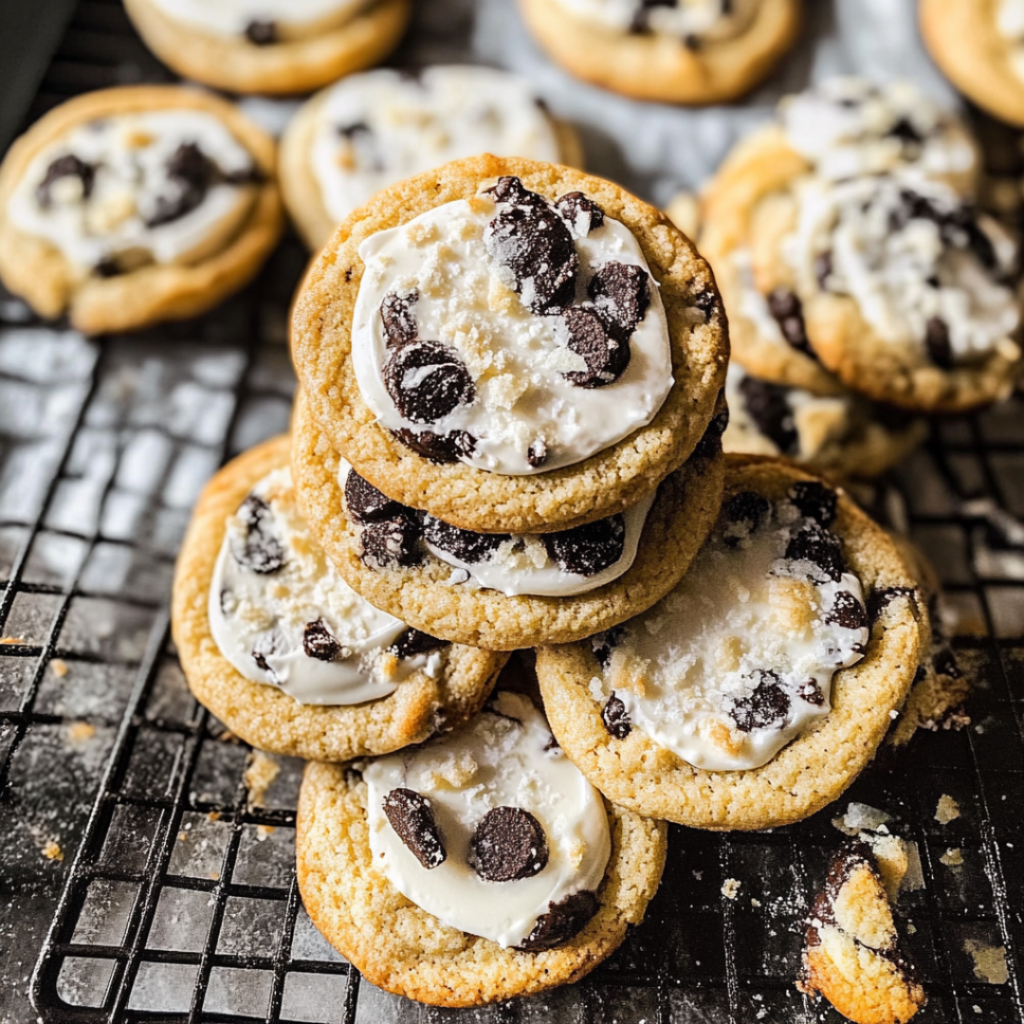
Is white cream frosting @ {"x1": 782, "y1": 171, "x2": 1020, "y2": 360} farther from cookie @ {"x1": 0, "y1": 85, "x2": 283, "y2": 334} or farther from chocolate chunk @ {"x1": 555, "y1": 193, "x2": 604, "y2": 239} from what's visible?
cookie @ {"x1": 0, "y1": 85, "x2": 283, "y2": 334}

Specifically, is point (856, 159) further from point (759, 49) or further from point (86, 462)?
point (86, 462)

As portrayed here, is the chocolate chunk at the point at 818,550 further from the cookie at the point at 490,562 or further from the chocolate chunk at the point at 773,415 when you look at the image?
the chocolate chunk at the point at 773,415

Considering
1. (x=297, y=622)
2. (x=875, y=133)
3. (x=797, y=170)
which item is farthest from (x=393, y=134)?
(x=297, y=622)

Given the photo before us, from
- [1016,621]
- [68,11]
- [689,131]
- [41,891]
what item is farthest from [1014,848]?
[68,11]

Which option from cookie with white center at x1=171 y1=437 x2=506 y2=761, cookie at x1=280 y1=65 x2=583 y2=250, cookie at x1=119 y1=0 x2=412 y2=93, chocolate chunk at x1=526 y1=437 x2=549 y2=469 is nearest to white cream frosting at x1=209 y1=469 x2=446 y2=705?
cookie with white center at x1=171 y1=437 x2=506 y2=761

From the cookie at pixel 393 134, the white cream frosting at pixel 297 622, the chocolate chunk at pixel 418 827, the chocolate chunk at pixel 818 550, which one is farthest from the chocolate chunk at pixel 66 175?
the chocolate chunk at pixel 818 550

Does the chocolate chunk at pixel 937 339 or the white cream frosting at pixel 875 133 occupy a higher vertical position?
the white cream frosting at pixel 875 133
